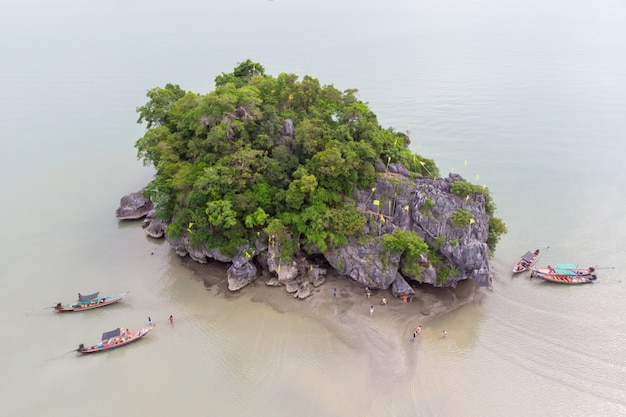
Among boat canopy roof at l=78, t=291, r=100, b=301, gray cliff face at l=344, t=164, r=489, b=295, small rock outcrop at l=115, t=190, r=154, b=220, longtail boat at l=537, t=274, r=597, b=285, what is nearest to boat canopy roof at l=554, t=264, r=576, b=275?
longtail boat at l=537, t=274, r=597, b=285

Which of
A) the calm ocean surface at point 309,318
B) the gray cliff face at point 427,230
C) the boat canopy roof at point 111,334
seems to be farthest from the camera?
the gray cliff face at point 427,230

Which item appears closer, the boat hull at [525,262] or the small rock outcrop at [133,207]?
the boat hull at [525,262]

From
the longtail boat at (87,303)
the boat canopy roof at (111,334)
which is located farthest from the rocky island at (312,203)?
the boat canopy roof at (111,334)

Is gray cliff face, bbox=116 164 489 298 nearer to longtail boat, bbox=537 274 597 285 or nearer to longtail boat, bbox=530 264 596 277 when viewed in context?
longtail boat, bbox=530 264 596 277

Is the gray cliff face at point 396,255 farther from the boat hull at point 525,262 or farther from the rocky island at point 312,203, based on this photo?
the boat hull at point 525,262

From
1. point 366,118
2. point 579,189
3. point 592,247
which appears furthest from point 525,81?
point 366,118
